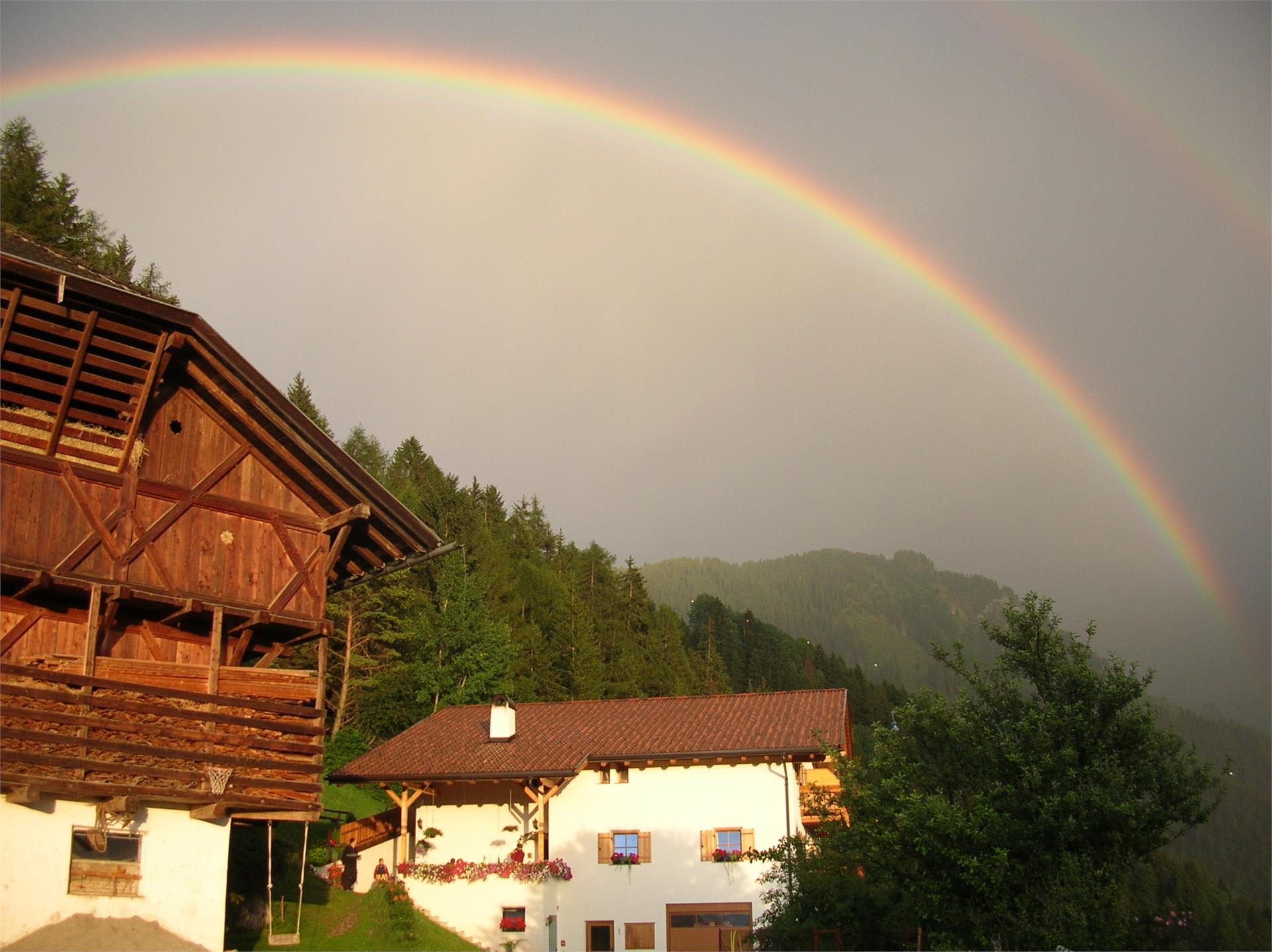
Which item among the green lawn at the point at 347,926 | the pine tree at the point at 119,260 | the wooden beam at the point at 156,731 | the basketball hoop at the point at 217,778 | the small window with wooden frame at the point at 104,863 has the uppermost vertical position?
the pine tree at the point at 119,260

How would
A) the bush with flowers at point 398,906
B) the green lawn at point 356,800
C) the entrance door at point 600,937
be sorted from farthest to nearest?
the green lawn at point 356,800 → the entrance door at point 600,937 → the bush with flowers at point 398,906

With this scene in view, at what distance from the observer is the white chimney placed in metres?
36.8

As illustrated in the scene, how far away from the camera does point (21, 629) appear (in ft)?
59.2

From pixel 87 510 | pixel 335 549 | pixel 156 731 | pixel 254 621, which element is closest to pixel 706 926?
pixel 335 549

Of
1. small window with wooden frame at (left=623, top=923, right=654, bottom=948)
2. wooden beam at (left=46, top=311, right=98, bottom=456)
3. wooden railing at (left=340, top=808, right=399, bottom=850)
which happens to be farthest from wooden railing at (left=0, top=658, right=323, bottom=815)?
small window with wooden frame at (left=623, top=923, right=654, bottom=948)

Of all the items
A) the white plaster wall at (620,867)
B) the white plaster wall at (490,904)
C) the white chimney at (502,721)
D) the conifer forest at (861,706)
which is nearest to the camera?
the conifer forest at (861,706)

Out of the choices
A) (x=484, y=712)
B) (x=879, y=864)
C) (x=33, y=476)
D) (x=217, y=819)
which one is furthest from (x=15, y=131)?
(x=879, y=864)

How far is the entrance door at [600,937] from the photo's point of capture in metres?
32.2

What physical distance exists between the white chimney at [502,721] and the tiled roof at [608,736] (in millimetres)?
244

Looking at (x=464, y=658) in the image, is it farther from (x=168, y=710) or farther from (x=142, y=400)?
(x=142, y=400)

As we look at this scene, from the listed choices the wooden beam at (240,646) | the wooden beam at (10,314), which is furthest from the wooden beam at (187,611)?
the wooden beam at (10,314)

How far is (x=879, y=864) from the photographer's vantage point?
660 inches

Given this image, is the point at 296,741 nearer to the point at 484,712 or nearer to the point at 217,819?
the point at 217,819

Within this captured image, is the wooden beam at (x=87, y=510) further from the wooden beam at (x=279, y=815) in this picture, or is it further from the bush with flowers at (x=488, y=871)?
the bush with flowers at (x=488, y=871)
